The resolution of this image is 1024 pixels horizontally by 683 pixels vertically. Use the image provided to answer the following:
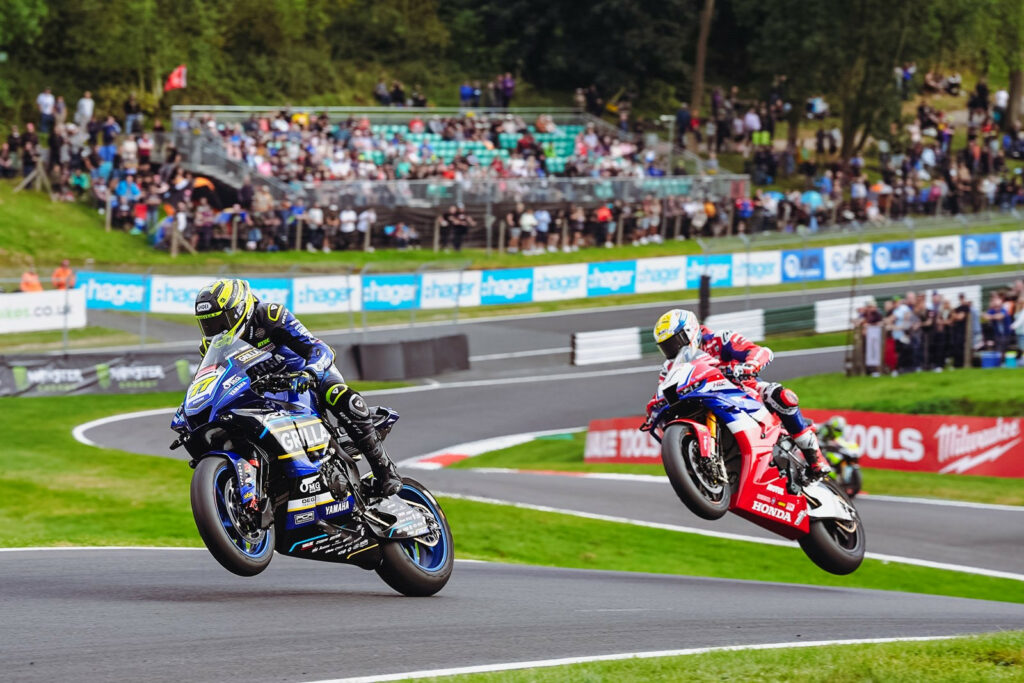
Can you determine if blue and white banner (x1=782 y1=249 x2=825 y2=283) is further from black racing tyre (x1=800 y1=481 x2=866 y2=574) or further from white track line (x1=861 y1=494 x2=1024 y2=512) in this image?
black racing tyre (x1=800 y1=481 x2=866 y2=574)

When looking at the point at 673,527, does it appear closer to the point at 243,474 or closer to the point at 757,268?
the point at 243,474

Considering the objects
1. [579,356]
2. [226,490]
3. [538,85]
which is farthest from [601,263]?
[226,490]

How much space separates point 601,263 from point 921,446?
15.4 meters

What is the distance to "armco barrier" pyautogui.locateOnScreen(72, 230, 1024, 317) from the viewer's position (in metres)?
30.6

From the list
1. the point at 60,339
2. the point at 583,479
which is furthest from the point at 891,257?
the point at 60,339

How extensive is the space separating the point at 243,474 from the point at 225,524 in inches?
13.5

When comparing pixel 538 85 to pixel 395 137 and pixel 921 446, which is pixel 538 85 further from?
pixel 921 446

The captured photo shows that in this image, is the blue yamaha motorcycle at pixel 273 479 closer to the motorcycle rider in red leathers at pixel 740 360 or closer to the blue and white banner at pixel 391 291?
the motorcycle rider in red leathers at pixel 740 360

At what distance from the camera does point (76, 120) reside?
40.7 meters

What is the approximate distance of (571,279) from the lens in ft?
126

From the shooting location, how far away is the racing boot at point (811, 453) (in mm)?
12320

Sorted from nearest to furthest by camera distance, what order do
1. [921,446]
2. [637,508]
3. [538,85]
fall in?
[637,508] < [921,446] < [538,85]

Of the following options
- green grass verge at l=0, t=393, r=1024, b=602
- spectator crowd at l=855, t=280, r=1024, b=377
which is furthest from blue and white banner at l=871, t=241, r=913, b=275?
green grass verge at l=0, t=393, r=1024, b=602

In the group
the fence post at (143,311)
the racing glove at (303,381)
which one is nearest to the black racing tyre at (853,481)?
the racing glove at (303,381)
